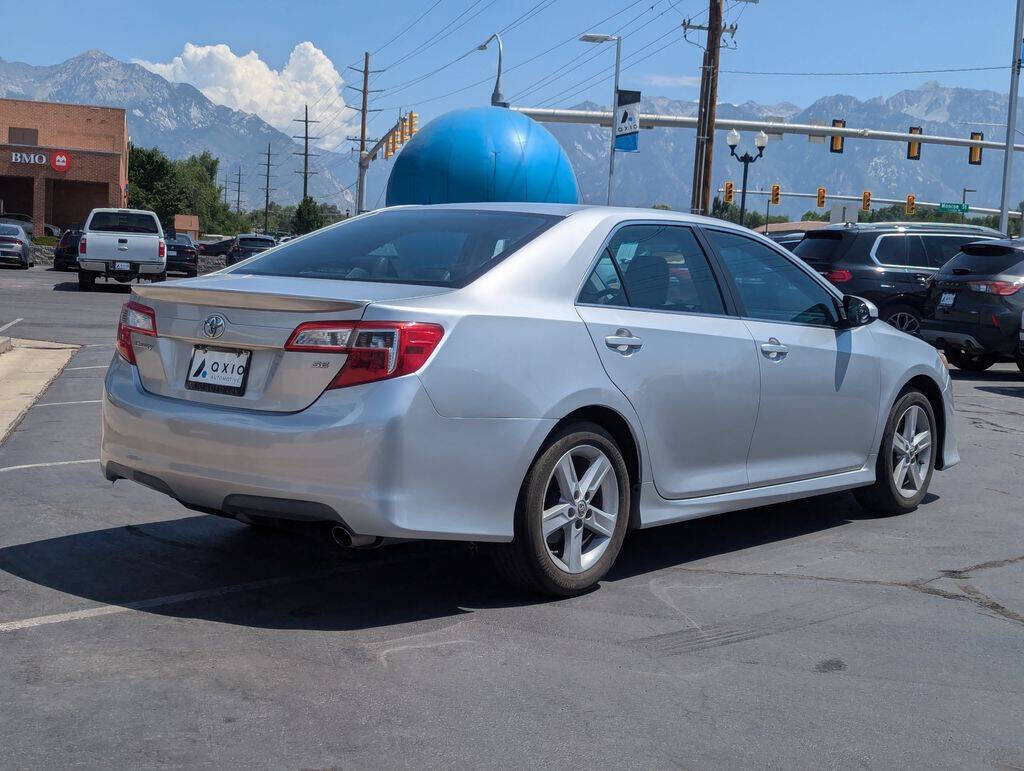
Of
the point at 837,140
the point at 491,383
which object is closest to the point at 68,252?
the point at 837,140

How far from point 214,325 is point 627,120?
68.4 feet

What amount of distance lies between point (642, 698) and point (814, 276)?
3.31 m

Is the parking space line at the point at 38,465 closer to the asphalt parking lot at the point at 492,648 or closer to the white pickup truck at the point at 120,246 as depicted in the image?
the asphalt parking lot at the point at 492,648

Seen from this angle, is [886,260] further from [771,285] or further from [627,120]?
[771,285]

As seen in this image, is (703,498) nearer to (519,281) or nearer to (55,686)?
(519,281)

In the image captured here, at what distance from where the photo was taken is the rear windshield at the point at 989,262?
51.0ft

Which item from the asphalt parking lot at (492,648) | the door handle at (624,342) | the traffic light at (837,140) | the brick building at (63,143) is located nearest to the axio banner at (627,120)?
the traffic light at (837,140)

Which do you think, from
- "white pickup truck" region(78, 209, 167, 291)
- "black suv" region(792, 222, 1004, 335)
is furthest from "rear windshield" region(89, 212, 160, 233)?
"black suv" region(792, 222, 1004, 335)

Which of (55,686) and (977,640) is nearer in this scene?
(55,686)

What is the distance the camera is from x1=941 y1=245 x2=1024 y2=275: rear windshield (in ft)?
51.0

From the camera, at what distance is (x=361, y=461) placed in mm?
4371

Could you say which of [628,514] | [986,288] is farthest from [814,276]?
[986,288]

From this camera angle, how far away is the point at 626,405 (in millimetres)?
5141

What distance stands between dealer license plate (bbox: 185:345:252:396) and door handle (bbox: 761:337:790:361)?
8.44ft
